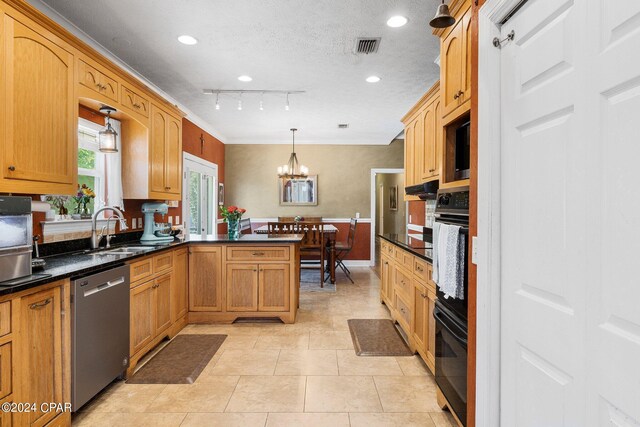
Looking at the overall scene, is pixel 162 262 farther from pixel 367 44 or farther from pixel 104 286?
pixel 367 44

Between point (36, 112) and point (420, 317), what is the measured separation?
291 cm

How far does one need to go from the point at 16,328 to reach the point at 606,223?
2295 millimetres

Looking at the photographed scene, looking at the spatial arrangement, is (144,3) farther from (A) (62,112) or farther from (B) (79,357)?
(B) (79,357)

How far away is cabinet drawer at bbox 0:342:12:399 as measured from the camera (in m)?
1.54

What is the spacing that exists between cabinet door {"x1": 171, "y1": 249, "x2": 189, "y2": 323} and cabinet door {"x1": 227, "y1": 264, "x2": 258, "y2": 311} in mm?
441

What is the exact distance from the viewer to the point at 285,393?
2359 millimetres

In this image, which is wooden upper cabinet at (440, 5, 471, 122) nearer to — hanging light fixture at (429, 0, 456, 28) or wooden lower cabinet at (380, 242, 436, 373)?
hanging light fixture at (429, 0, 456, 28)

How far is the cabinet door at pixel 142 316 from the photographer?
8.66ft

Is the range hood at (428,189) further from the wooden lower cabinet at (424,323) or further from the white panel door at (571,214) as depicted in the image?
the white panel door at (571,214)

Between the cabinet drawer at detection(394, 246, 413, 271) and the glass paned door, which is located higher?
the glass paned door

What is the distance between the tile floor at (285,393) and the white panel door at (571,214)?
3.18 feet

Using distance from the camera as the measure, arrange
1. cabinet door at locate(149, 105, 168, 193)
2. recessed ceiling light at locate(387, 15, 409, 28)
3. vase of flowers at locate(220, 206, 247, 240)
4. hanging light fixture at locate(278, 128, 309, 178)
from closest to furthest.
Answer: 1. recessed ceiling light at locate(387, 15, 409, 28)
2. cabinet door at locate(149, 105, 168, 193)
3. vase of flowers at locate(220, 206, 247, 240)
4. hanging light fixture at locate(278, 128, 309, 178)

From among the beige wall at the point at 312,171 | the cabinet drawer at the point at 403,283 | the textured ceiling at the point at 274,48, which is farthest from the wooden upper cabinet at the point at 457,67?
the beige wall at the point at 312,171

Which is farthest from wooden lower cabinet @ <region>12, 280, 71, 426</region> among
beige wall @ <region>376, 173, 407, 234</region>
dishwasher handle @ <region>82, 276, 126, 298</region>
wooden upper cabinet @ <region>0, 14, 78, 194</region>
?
beige wall @ <region>376, 173, 407, 234</region>
